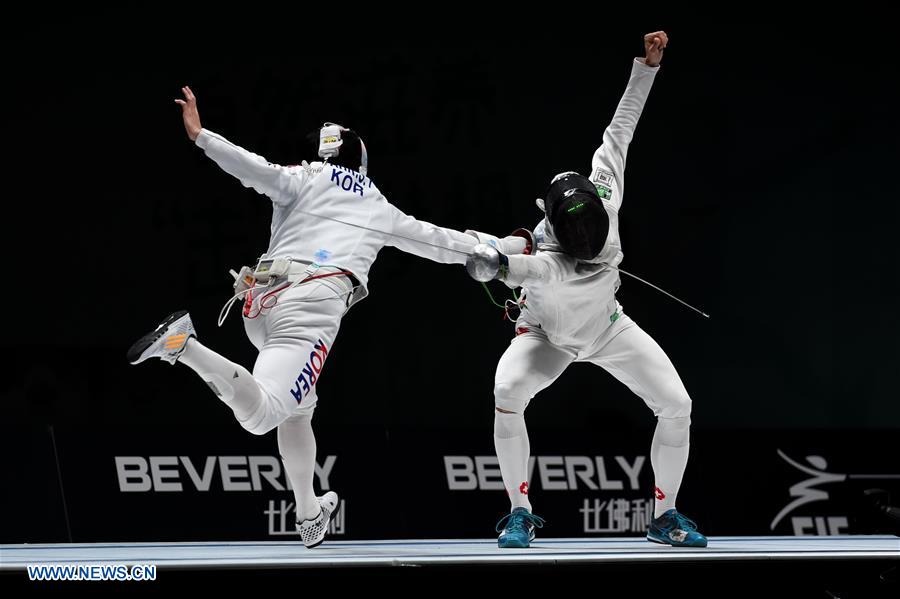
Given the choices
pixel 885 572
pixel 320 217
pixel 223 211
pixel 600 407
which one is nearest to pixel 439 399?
pixel 600 407

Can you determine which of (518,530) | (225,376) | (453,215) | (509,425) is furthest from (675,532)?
(453,215)

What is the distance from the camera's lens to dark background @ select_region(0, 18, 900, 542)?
204 inches

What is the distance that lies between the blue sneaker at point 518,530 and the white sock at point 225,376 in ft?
3.19

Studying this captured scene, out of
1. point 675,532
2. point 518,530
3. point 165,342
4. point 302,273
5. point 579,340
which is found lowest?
point 675,532

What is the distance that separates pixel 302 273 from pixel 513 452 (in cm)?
94

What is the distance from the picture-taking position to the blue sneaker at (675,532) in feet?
10.7

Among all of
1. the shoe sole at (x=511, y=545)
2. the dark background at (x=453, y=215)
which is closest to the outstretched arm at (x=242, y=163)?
the shoe sole at (x=511, y=545)

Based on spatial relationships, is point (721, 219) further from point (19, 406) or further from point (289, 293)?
point (19, 406)

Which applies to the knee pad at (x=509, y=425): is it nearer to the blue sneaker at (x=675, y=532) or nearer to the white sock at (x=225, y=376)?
the blue sneaker at (x=675, y=532)

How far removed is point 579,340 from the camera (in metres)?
3.32

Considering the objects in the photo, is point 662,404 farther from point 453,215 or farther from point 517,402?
point 453,215

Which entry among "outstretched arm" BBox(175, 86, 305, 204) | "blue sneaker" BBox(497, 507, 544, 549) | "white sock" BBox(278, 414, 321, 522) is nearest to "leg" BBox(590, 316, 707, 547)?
"blue sneaker" BBox(497, 507, 544, 549)

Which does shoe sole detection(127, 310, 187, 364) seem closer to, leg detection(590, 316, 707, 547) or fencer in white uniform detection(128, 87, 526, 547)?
fencer in white uniform detection(128, 87, 526, 547)

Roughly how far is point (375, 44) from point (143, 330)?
81.2 inches
